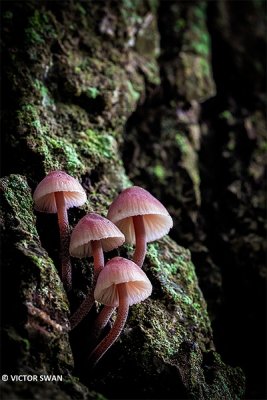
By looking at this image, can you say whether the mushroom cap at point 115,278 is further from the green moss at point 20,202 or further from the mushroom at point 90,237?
the green moss at point 20,202

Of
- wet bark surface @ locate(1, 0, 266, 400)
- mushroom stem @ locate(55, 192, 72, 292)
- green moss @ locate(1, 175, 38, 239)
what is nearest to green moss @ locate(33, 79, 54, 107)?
wet bark surface @ locate(1, 0, 266, 400)

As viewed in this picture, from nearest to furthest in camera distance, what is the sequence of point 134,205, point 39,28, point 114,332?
point 114,332 → point 134,205 → point 39,28

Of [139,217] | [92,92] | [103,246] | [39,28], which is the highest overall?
[39,28]


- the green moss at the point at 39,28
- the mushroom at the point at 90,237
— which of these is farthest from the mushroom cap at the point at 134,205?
the green moss at the point at 39,28

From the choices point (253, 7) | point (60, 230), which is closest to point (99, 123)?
point (60, 230)

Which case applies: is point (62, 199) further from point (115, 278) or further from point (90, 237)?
point (115, 278)

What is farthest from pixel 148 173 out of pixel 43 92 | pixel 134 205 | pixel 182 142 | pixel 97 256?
pixel 97 256

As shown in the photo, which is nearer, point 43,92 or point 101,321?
point 101,321

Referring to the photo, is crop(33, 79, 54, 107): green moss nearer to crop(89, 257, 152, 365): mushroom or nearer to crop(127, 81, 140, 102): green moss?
crop(127, 81, 140, 102): green moss
